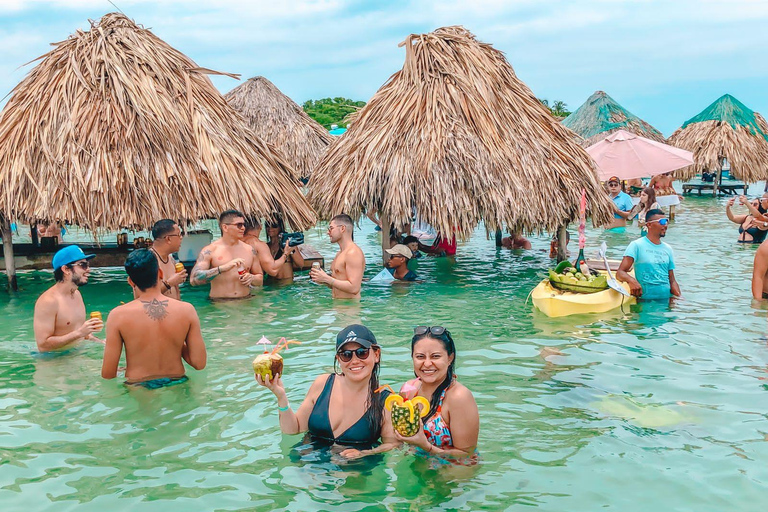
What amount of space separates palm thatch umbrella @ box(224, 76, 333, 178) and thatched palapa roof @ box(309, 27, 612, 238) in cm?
1009

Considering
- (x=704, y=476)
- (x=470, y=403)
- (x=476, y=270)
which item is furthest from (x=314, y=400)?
(x=476, y=270)

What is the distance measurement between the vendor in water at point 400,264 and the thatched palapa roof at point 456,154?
63cm

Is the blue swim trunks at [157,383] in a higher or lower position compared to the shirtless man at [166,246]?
lower

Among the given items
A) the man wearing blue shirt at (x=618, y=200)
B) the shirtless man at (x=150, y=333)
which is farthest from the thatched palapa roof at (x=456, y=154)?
the shirtless man at (x=150, y=333)

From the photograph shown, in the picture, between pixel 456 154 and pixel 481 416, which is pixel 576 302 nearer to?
pixel 456 154

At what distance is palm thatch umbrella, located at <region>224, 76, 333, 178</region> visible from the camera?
69.3 feet

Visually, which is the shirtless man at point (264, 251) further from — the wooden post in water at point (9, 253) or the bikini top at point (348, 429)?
the bikini top at point (348, 429)

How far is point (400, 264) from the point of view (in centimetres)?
1048

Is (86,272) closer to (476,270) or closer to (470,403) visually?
(470,403)

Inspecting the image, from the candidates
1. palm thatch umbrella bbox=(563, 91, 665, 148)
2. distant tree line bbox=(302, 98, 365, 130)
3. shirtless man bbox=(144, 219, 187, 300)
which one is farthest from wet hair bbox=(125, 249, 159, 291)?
distant tree line bbox=(302, 98, 365, 130)

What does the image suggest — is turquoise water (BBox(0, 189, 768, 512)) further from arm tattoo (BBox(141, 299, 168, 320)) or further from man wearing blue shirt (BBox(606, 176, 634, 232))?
man wearing blue shirt (BBox(606, 176, 634, 232))

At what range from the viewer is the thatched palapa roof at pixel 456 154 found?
9.84m

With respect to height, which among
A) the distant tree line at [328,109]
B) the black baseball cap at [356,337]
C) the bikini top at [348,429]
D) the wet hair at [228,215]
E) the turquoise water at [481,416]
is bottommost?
the turquoise water at [481,416]

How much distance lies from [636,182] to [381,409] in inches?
848
